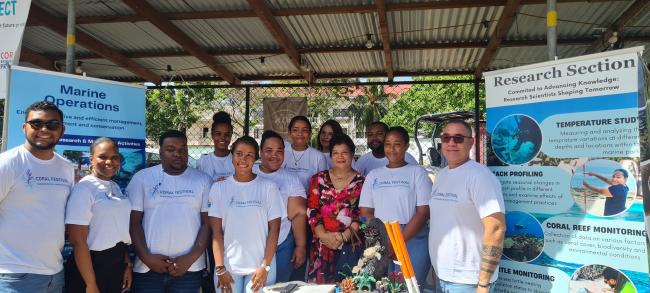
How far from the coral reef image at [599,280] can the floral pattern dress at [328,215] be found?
4.89 feet

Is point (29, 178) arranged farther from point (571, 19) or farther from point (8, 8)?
point (571, 19)

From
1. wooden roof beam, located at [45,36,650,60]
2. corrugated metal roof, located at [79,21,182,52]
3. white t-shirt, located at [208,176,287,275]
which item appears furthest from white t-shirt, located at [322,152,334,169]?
corrugated metal roof, located at [79,21,182,52]

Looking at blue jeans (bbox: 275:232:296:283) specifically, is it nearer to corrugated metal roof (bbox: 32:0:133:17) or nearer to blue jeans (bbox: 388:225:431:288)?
blue jeans (bbox: 388:225:431:288)

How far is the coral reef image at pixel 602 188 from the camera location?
2.70m

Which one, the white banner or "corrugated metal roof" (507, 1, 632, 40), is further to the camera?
"corrugated metal roof" (507, 1, 632, 40)

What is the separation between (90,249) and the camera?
9.28ft

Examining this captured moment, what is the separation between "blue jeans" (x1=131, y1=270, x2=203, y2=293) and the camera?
313cm

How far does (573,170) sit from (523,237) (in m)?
0.57

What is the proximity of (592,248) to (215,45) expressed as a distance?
542 cm

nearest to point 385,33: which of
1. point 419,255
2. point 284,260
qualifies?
point 419,255

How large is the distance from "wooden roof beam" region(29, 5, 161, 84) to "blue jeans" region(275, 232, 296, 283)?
4.25m

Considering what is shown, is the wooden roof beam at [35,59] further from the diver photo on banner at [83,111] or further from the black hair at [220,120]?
the black hair at [220,120]

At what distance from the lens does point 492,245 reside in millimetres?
2584

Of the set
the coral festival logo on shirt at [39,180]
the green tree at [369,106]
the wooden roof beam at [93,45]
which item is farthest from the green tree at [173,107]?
the coral festival logo on shirt at [39,180]
